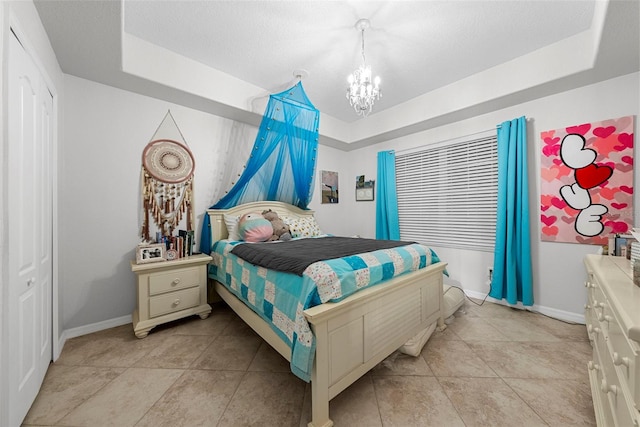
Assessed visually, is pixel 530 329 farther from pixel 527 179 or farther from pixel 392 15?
pixel 392 15

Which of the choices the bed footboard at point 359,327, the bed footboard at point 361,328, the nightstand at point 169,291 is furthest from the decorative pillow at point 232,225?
the bed footboard at point 361,328

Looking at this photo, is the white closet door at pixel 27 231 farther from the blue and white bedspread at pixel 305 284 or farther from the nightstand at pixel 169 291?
the blue and white bedspread at pixel 305 284

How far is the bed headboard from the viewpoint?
112 inches

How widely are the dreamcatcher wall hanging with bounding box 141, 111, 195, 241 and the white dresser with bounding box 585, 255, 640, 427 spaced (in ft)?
10.6

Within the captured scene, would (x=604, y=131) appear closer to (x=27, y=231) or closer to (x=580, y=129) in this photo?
(x=580, y=129)

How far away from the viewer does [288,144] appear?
8.95 feet

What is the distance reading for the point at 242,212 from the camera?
307 cm

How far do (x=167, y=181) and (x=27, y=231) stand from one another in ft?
4.55

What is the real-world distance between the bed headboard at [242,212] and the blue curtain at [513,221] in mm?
2514

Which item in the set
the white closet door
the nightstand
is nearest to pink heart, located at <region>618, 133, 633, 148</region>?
the nightstand

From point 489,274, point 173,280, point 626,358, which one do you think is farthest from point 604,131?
point 173,280

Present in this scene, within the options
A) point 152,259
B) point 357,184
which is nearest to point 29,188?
point 152,259

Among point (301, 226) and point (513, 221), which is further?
point (301, 226)

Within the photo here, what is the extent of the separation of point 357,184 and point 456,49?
2.47 metres
